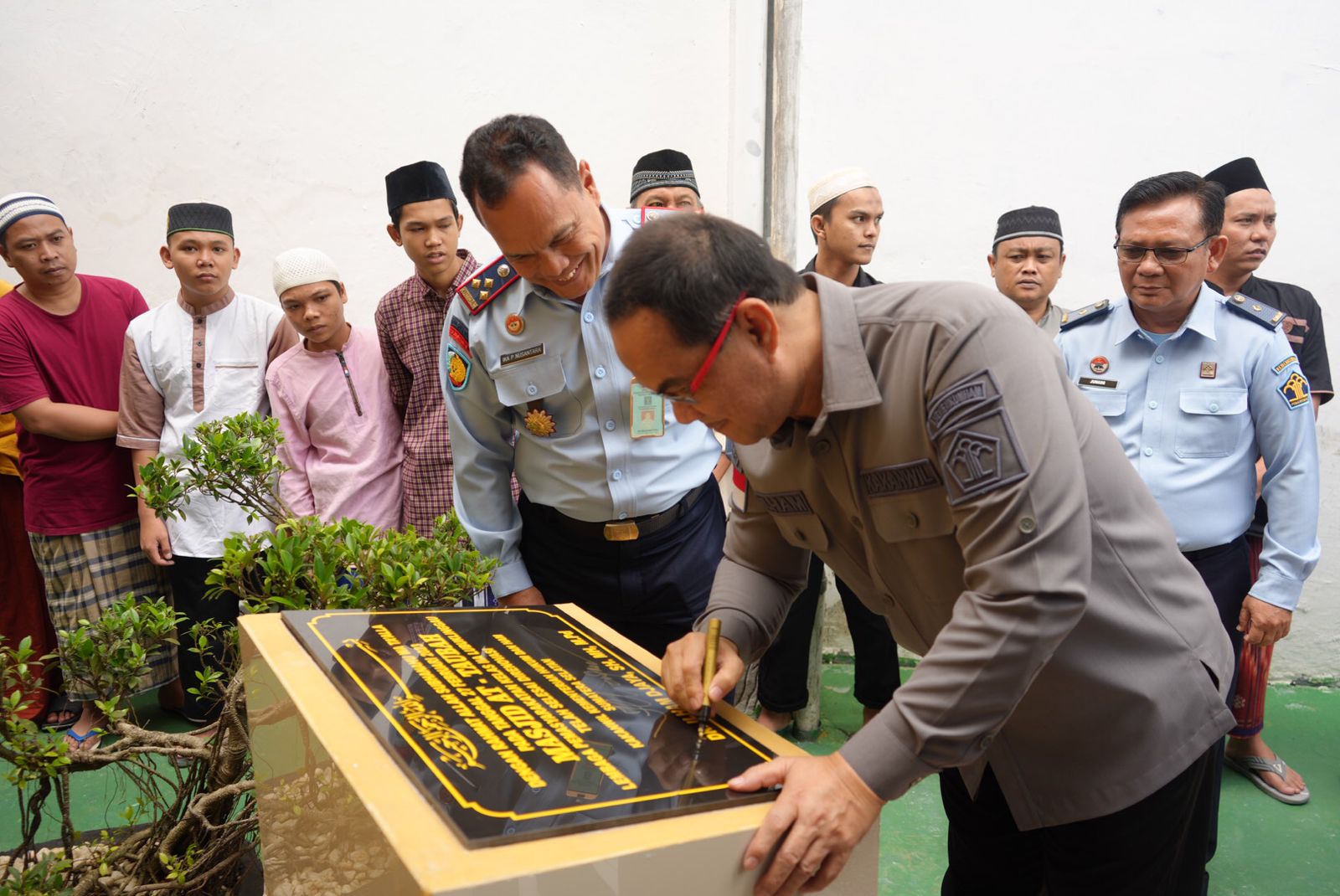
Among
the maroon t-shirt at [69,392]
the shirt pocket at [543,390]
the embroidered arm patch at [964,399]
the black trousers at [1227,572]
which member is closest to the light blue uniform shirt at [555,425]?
the shirt pocket at [543,390]

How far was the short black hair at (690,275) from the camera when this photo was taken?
112 cm

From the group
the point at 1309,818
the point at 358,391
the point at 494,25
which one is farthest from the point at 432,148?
the point at 1309,818

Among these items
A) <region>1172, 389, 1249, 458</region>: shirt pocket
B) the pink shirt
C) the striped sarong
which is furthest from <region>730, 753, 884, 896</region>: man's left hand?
the striped sarong

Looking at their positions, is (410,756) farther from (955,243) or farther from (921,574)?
(955,243)

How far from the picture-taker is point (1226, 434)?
2.55 m

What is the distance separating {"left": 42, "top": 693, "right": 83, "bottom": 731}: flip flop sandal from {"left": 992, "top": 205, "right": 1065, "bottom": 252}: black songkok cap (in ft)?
13.4

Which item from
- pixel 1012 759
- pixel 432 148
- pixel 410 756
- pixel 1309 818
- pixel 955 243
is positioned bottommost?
pixel 1309 818

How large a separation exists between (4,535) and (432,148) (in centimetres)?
238

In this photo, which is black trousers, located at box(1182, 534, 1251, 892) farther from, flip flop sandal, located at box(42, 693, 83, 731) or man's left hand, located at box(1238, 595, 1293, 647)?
flip flop sandal, located at box(42, 693, 83, 731)

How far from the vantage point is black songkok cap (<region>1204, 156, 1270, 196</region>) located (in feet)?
11.1

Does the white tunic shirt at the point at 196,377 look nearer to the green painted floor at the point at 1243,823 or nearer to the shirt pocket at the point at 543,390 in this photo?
the green painted floor at the point at 1243,823

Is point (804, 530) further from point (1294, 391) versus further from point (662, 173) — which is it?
point (662, 173)

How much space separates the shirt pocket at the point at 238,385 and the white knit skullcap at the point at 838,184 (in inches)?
86.5

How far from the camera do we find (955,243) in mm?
4109
